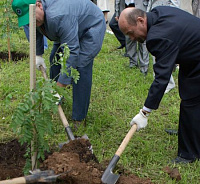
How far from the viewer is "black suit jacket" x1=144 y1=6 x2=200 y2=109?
10.1 ft

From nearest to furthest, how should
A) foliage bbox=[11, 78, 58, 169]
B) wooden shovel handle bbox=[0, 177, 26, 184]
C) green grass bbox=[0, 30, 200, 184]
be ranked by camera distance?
wooden shovel handle bbox=[0, 177, 26, 184] < foliage bbox=[11, 78, 58, 169] < green grass bbox=[0, 30, 200, 184]

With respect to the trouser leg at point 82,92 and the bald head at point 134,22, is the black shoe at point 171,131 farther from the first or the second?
→ the bald head at point 134,22

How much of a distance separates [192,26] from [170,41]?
13.7 inches

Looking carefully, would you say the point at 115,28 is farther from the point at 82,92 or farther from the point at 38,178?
the point at 38,178

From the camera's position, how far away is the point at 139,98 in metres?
5.19

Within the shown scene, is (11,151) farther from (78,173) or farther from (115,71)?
(115,71)

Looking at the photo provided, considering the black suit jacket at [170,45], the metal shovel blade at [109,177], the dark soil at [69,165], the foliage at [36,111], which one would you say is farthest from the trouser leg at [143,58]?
the foliage at [36,111]

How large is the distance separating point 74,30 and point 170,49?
3.47ft

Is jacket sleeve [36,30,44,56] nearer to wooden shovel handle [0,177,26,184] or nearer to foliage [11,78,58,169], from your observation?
foliage [11,78,58,169]

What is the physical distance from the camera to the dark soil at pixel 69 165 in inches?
111

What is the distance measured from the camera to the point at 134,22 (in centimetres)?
315

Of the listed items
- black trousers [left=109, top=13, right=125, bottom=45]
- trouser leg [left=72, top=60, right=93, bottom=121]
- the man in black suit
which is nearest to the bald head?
the man in black suit

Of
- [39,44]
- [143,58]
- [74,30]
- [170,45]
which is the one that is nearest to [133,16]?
[170,45]

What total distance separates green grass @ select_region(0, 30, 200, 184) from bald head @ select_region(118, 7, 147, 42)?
34.5 inches
